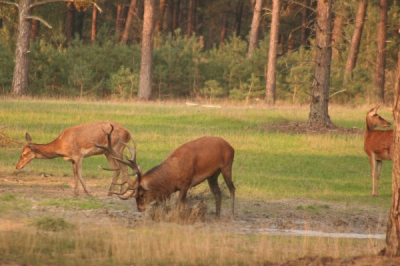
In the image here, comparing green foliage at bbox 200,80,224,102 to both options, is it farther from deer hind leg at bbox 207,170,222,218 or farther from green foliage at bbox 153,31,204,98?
deer hind leg at bbox 207,170,222,218

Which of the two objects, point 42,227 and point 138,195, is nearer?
point 42,227

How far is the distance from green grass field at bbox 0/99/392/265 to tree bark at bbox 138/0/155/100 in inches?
A: 245

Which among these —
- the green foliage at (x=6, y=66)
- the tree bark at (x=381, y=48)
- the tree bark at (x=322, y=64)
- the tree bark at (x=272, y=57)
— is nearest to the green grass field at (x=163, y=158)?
the tree bark at (x=322, y=64)

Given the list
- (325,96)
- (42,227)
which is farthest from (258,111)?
(42,227)

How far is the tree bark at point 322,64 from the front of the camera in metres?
25.6

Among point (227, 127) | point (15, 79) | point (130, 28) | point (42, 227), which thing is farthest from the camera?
point (130, 28)

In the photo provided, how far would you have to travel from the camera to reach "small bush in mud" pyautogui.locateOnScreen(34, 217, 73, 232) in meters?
10.9

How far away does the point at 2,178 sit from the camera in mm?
16375

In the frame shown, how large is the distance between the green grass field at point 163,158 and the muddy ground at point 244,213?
22 centimetres

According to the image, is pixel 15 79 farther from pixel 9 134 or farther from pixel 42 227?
pixel 42 227

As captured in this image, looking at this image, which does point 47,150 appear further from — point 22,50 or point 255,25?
point 255,25

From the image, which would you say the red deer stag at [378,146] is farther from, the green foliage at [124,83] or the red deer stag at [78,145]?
the green foliage at [124,83]

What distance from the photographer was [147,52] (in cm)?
3841

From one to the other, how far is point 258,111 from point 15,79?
11798 mm
